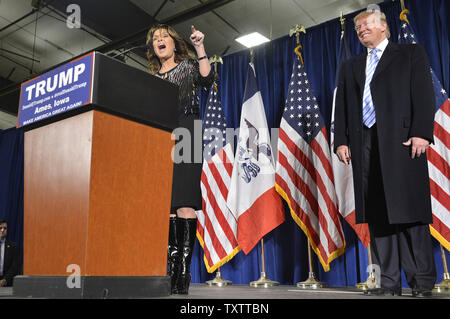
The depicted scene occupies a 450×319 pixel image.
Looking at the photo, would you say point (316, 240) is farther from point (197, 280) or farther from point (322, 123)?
point (197, 280)

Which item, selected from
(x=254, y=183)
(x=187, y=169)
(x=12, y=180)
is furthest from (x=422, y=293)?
(x=12, y=180)

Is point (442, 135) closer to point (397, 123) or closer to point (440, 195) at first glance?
point (440, 195)

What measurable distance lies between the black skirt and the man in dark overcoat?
0.73 m

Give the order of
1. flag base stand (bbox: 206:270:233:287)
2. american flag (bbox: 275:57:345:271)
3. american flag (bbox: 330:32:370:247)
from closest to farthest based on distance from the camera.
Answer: american flag (bbox: 330:32:370:247) < american flag (bbox: 275:57:345:271) < flag base stand (bbox: 206:270:233:287)

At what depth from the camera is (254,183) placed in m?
3.84

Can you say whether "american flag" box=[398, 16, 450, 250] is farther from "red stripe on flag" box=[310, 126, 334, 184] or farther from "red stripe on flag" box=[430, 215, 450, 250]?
"red stripe on flag" box=[310, 126, 334, 184]

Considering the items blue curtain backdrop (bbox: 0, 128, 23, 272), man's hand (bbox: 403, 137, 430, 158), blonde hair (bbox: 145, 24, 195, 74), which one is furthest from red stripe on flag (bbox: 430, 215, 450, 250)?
blue curtain backdrop (bbox: 0, 128, 23, 272)

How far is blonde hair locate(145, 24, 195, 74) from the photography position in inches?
76.7

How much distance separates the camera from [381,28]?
204 centimetres

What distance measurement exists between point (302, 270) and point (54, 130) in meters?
3.06

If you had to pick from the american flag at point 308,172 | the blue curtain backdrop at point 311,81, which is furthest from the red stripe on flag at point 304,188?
the blue curtain backdrop at point 311,81

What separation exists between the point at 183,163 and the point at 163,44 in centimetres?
56
